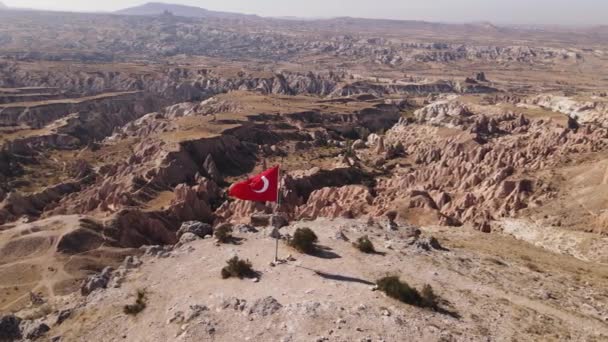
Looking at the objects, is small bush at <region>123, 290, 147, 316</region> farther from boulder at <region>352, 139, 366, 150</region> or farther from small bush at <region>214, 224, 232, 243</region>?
boulder at <region>352, 139, 366, 150</region>

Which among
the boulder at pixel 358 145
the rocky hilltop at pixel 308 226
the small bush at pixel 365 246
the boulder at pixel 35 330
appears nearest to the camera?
the rocky hilltop at pixel 308 226

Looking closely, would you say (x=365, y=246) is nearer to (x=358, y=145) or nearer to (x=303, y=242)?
(x=303, y=242)

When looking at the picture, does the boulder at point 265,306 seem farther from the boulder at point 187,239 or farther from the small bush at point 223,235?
the boulder at point 187,239

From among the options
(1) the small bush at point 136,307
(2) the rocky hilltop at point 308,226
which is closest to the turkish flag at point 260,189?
(2) the rocky hilltop at point 308,226

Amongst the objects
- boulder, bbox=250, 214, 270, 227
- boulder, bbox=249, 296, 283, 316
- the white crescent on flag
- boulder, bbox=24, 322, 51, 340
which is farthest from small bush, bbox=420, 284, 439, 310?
boulder, bbox=250, 214, 270, 227

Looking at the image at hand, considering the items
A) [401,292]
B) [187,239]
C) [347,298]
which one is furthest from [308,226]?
[401,292]

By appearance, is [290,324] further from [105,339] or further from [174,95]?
[174,95]
